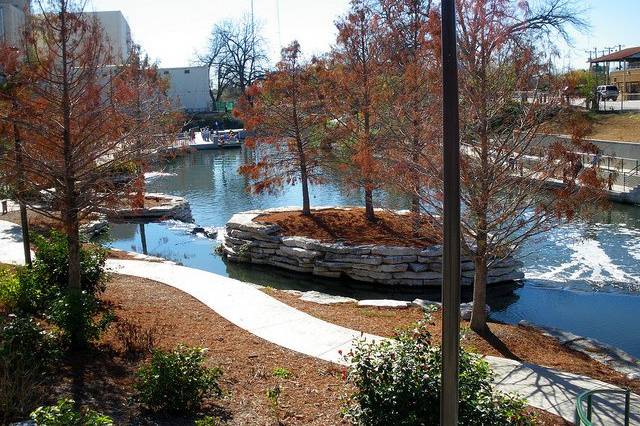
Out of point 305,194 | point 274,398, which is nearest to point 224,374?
point 274,398

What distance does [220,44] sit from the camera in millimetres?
66062

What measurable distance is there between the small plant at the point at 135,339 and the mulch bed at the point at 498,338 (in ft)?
8.41

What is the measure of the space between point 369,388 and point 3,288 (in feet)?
19.4

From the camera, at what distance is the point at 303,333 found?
27.2 ft

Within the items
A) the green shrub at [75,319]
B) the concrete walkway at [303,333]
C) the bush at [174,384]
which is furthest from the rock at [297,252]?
the bush at [174,384]

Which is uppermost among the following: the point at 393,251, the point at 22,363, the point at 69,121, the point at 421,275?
the point at 69,121

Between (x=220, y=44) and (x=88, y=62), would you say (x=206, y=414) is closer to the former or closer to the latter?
(x=88, y=62)

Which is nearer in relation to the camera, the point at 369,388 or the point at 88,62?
the point at 369,388

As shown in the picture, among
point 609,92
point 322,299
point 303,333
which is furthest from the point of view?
point 609,92

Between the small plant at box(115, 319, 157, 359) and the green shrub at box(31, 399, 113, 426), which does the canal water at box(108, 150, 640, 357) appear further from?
the green shrub at box(31, 399, 113, 426)

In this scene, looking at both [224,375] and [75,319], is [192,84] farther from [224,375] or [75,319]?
[224,375]

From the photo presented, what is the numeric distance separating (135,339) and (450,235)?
5023 mm

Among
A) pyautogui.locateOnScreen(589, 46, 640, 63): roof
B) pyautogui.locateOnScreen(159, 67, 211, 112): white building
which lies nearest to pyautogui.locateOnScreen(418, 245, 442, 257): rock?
pyautogui.locateOnScreen(589, 46, 640, 63): roof

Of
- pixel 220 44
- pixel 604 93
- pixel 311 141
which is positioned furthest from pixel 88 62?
pixel 220 44
